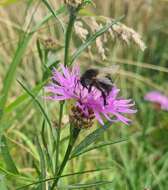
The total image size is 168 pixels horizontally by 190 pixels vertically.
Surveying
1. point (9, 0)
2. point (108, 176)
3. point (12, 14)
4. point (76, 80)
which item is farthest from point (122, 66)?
point (76, 80)

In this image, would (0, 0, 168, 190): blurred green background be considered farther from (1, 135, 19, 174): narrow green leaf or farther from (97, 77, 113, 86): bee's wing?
(97, 77, 113, 86): bee's wing

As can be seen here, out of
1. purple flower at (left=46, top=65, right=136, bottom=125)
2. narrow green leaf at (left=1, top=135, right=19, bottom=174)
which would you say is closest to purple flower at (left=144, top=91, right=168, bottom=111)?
narrow green leaf at (left=1, top=135, right=19, bottom=174)

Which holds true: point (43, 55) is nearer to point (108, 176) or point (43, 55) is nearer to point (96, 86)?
point (96, 86)

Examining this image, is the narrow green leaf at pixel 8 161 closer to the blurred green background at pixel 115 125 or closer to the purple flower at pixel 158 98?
the blurred green background at pixel 115 125

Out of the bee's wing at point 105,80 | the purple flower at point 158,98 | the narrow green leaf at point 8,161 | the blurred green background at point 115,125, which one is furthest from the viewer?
the purple flower at point 158,98

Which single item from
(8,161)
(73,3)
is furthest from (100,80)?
(8,161)

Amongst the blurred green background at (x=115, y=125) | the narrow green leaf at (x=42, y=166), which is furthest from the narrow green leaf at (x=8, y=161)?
the narrow green leaf at (x=42, y=166)

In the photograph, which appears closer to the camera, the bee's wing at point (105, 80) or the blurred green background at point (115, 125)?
→ the bee's wing at point (105, 80)
